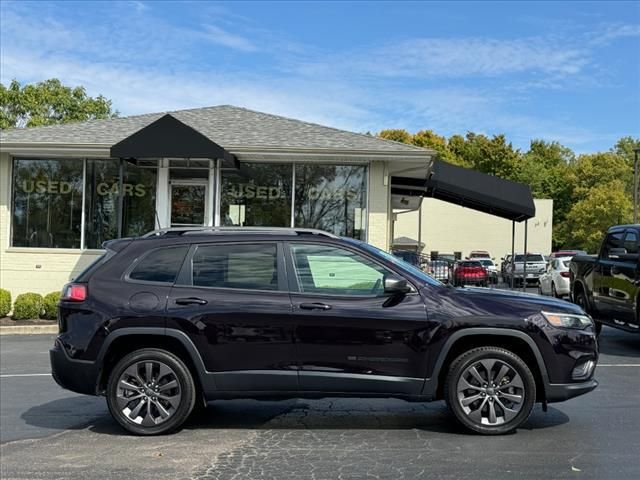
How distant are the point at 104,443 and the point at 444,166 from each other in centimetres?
1165

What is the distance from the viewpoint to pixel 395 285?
17.4 ft

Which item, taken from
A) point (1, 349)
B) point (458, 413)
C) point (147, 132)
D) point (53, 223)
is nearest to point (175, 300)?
point (458, 413)

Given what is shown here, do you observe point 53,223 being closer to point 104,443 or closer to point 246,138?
point 246,138

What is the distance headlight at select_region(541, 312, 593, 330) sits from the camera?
18.0 ft

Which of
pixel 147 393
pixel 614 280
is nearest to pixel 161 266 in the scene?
pixel 147 393

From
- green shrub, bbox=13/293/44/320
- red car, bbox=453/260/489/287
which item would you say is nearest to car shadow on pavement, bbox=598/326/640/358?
red car, bbox=453/260/489/287

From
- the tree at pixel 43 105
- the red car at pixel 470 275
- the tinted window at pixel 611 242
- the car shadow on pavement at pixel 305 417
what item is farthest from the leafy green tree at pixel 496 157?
the car shadow on pavement at pixel 305 417

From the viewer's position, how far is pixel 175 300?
5.59 m

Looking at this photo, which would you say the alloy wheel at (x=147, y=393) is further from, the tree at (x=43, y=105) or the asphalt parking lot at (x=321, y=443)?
the tree at (x=43, y=105)

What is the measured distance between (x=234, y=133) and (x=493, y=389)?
11.1 m

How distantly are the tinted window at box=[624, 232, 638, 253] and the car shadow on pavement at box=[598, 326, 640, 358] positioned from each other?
→ 1.65m

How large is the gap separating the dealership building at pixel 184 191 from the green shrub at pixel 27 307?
3.65 ft

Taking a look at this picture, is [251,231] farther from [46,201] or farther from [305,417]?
[46,201]

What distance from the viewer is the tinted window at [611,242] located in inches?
436
